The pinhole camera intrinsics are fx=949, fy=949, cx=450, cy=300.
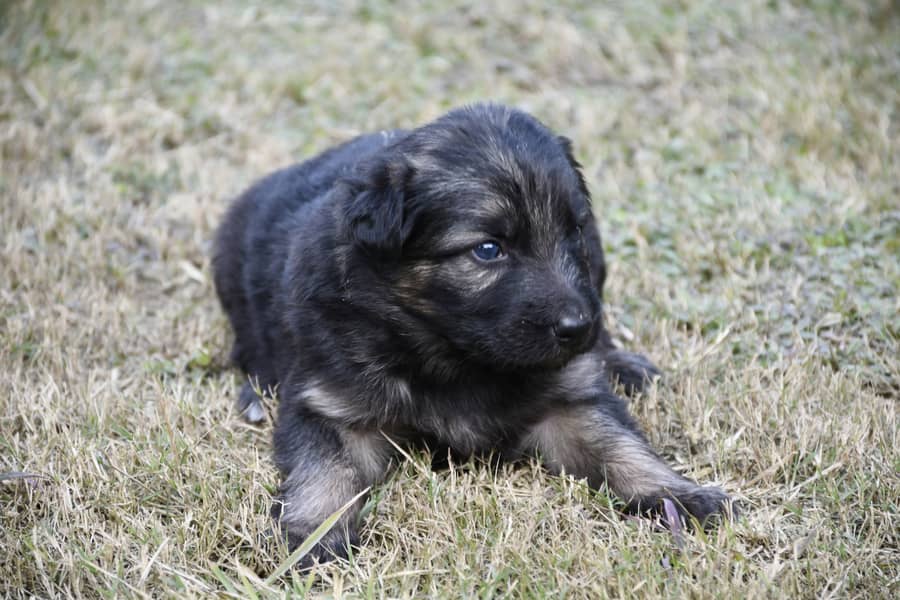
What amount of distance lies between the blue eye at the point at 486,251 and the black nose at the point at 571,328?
35cm

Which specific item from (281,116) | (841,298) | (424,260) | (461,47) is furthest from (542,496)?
(461,47)

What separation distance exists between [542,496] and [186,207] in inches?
145

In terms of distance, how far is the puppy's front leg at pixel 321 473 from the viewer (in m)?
3.44

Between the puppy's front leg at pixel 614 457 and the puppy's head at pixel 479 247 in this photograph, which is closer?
the puppy's head at pixel 479 247

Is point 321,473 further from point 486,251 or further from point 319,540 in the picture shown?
point 486,251

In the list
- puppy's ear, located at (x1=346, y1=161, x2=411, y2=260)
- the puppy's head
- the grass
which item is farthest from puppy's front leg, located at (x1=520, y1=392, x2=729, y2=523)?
puppy's ear, located at (x1=346, y1=161, x2=411, y2=260)

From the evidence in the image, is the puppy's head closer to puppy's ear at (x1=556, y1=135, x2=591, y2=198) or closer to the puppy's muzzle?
the puppy's muzzle

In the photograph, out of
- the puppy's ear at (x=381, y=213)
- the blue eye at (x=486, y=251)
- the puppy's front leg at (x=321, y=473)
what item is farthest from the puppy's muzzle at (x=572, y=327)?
the puppy's front leg at (x=321, y=473)

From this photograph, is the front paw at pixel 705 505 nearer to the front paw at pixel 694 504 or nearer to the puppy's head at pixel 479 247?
the front paw at pixel 694 504

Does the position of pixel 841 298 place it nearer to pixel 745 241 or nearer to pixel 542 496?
pixel 745 241

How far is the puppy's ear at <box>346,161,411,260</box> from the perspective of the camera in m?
3.44

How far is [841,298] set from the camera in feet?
16.6

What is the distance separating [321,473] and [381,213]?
101 cm

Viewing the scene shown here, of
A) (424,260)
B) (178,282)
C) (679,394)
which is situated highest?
(424,260)
